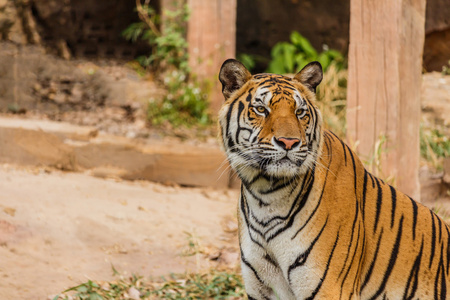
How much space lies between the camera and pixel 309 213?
9.62 ft

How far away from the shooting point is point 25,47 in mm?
9320

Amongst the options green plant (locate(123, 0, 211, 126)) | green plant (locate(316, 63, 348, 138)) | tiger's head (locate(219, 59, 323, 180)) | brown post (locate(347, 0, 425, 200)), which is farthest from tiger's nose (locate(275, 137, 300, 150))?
green plant (locate(123, 0, 211, 126))

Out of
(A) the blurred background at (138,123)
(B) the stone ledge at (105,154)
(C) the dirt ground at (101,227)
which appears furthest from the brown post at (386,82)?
(B) the stone ledge at (105,154)

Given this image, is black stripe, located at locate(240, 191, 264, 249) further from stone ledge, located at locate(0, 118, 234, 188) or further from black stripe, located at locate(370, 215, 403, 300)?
stone ledge, located at locate(0, 118, 234, 188)

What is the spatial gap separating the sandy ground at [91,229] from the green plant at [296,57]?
11.5ft

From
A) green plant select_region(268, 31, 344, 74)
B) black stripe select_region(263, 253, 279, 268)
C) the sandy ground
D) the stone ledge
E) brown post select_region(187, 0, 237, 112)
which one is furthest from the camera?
green plant select_region(268, 31, 344, 74)

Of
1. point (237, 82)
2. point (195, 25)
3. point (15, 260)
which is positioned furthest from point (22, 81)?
point (237, 82)

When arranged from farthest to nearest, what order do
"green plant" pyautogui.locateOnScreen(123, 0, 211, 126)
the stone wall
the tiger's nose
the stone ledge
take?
the stone wall, "green plant" pyautogui.locateOnScreen(123, 0, 211, 126), the stone ledge, the tiger's nose

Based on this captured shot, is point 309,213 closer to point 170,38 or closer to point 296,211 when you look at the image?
point 296,211

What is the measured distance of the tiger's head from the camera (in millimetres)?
2752

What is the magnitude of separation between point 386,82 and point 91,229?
2629 mm

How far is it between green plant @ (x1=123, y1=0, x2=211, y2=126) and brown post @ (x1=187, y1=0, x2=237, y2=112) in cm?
10

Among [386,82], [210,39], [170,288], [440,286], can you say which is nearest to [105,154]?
[170,288]

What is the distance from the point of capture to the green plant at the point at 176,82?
8156 mm
